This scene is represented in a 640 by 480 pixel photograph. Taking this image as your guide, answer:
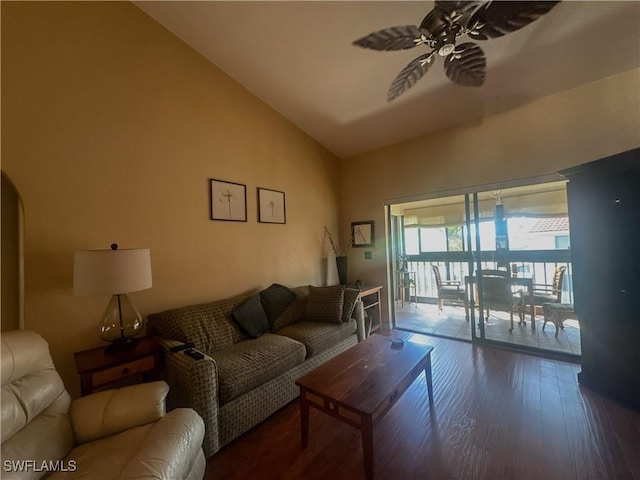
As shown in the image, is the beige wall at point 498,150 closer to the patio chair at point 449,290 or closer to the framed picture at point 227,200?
the patio chair at point 449,290

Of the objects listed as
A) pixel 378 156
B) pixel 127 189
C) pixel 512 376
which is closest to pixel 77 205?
pixel 127 189

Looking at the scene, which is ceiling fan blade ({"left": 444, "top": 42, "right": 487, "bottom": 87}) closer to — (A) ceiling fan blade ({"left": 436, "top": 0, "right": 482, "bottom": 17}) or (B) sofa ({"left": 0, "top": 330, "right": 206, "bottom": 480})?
(A) ceiling fan blade ({"left": 436, "top": 0, "right": 482, "bottom": 17})

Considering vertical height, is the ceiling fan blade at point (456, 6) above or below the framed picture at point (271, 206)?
above

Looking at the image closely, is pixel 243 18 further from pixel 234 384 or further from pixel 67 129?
pixel 234 384

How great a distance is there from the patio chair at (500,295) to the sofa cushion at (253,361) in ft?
8.32

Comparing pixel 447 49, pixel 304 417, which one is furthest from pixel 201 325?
pixel 447 49

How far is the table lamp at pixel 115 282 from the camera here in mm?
1617

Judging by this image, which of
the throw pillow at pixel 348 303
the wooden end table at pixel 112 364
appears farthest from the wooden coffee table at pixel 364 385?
the wooden end table at pixel 112 364

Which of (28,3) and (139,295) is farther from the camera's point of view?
(139,295)

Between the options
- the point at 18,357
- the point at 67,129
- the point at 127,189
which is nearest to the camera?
the point at 18,357

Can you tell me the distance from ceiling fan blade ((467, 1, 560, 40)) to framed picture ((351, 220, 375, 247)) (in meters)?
2.84

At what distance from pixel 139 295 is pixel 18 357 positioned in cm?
101

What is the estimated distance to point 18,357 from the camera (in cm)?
121

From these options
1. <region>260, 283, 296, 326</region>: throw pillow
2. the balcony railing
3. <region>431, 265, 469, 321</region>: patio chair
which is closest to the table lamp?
<region>260, 283, 296, 326</region>: throw pillow
